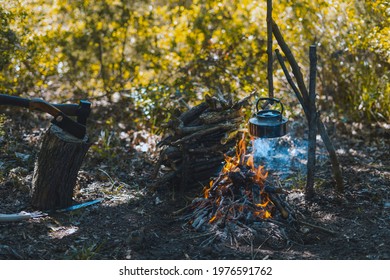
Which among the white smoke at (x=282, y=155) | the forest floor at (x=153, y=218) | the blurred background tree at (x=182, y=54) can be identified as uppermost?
the blurred background tree at (x=182, y=54)

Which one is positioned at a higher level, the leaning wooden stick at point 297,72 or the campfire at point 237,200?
the leaning wooden stick at point 297,72

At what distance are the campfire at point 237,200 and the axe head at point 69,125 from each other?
46.0 inches

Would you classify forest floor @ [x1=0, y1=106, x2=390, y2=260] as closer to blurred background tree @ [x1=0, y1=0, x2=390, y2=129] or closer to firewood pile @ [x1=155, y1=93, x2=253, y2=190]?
firewood pile @ [x1=155, y1=93, x2=253, y2=190]

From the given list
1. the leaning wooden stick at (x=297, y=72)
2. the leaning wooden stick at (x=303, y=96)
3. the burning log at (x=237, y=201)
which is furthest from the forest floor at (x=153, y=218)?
the leaning wooden stick at (x=297, y=72)

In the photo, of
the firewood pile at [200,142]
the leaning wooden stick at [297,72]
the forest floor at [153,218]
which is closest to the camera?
the forest floor at [153,218]

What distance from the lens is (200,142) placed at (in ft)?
19.0

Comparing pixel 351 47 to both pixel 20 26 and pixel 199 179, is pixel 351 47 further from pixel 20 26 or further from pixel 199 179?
pixel 20 26

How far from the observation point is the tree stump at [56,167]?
521 cm

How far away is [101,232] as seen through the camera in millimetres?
4980

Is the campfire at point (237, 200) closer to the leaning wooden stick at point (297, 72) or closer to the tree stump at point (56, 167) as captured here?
the leaning wooden stick at point (297, 72)

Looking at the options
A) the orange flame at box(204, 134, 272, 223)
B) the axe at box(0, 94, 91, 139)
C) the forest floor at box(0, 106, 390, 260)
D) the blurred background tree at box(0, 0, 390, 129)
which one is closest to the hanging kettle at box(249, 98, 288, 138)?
the orange flame at box(204, 134, 272, 223)

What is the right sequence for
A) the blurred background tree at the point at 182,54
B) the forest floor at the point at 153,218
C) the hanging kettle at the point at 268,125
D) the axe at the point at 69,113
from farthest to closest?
the blurred background tree at the point at 182,54, the axe at the point at 69,113, the hanging kettle at the point at 268,125, the forest floor at the point at 153,218
